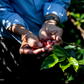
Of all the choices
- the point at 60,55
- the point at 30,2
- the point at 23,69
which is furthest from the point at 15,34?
the point at 23,69

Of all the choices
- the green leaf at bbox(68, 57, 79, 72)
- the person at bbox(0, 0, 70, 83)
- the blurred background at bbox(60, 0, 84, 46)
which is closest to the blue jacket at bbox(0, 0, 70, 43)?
the person at bbox(0, 0, 70, 83)

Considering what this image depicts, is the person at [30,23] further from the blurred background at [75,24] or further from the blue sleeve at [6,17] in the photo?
the blurred background at [75,24]

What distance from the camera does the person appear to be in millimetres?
1182

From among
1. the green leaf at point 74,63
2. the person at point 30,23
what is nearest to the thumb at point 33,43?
the person at point 30,23

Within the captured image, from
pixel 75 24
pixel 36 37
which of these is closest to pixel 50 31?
pixel 36 37

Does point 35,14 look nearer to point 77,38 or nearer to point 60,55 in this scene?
point 60,55

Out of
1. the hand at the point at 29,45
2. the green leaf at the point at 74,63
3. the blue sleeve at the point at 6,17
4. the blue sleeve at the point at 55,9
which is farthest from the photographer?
the blue sleeve at the point at 55,9

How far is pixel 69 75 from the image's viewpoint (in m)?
1.17

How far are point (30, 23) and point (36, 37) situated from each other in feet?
0.91

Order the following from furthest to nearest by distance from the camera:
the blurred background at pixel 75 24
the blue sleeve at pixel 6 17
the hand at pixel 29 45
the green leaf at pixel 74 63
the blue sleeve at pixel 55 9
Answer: the blurred background at pixel 75 24
the blue sleeve at pixel 55 9
the blue sleeve at pixel 6 17
the hand at pixel 29 45
the green leaf at pixel 74 63

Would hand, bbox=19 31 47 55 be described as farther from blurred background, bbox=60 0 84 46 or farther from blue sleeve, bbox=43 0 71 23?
blurred background, bbox=60 0 84 46

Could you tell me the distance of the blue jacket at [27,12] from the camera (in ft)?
4.25

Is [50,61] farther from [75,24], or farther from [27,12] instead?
[75,24]

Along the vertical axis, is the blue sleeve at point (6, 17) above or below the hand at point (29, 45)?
above
